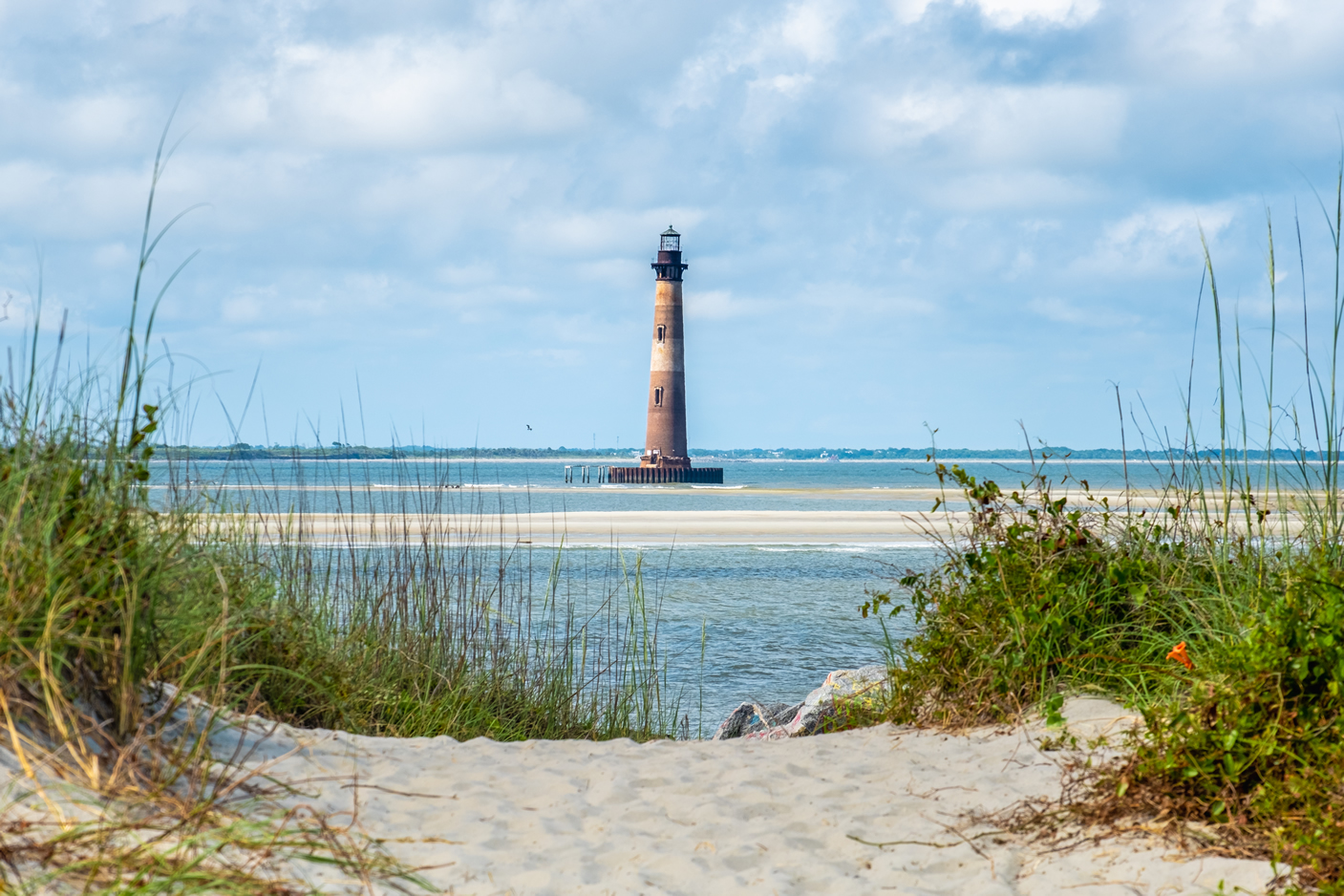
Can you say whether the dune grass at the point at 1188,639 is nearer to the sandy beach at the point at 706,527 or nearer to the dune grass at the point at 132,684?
the dune grass at the point at 132,684

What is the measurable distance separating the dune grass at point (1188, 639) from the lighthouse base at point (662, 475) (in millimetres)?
34485

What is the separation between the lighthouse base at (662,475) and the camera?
1577 inches

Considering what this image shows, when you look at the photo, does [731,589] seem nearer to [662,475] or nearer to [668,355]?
[668,355]

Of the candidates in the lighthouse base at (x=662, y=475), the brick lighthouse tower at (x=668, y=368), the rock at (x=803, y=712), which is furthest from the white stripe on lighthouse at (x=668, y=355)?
the rock at (x=803, y=712)

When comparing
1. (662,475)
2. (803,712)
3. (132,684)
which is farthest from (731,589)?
(662,475)

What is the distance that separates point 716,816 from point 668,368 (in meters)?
34.1

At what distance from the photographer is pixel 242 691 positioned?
3941mm

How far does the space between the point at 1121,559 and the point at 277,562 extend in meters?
3.89

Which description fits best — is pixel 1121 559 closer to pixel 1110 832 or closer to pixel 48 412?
pixel 1110 832

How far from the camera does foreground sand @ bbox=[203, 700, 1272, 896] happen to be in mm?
2918

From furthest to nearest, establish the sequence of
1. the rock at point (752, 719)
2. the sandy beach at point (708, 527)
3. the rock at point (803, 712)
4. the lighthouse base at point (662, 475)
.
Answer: the lighthouse base at point (662, 475) → the sandy beach at point (708, 527) → the rock at point (752, 719) → the rock at point (803, 712)

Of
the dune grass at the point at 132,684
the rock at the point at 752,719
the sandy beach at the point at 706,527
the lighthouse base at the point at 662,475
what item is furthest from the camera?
the lighthouse base at the point at 662,475

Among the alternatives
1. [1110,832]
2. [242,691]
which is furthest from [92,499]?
[1110,832]

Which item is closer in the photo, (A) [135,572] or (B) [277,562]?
(A) [135,572]
